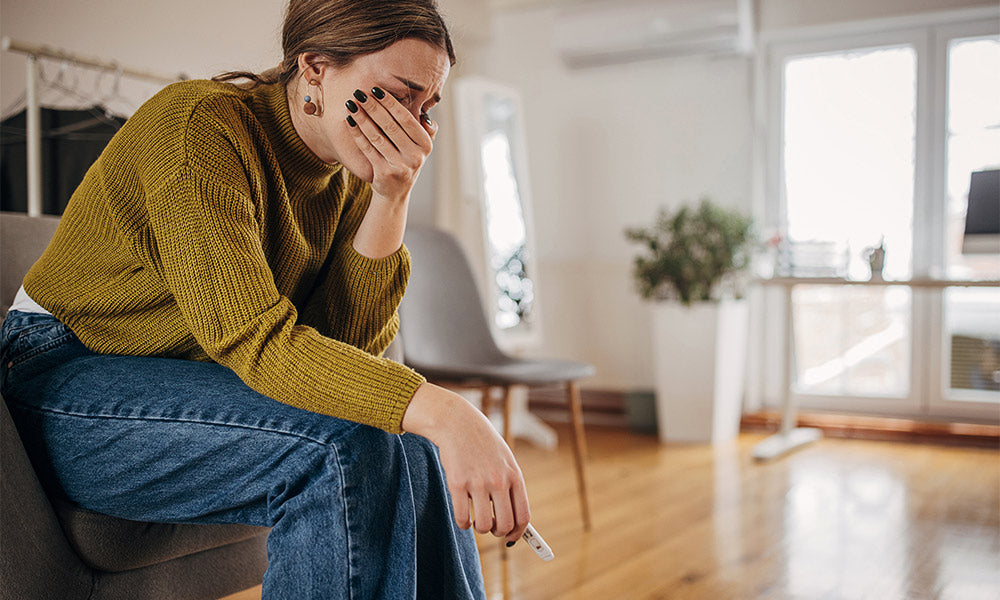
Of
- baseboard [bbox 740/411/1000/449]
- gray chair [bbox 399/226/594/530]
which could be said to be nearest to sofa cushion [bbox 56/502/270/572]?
gray chair [bbox 399/226/594/530]

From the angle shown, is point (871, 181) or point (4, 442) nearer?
point (4, 442)

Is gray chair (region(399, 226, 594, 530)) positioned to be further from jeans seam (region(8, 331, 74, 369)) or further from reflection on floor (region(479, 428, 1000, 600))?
jeans seam (region(8, 331, 74, 369))

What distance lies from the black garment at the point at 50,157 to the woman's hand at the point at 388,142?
1.33 metres

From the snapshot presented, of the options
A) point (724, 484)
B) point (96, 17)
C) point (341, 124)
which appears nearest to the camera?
point (341, 124)

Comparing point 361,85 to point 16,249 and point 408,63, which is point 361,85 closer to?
point 408,63

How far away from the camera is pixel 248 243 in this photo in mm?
827

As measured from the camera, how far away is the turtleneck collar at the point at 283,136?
39.3 inches

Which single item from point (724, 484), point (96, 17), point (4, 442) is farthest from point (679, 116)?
point (4, 442)

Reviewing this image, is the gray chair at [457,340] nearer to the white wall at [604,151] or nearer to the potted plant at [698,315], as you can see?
the white wall at [604,151]

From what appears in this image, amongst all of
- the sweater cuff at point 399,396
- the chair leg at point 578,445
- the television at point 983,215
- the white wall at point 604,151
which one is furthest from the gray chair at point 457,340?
the television at point 983,215

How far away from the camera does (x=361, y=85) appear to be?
909 mm

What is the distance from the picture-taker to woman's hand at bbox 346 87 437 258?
2.95 ft

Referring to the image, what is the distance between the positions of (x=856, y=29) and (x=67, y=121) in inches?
115

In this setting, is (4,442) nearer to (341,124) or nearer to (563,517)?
(341,124)
